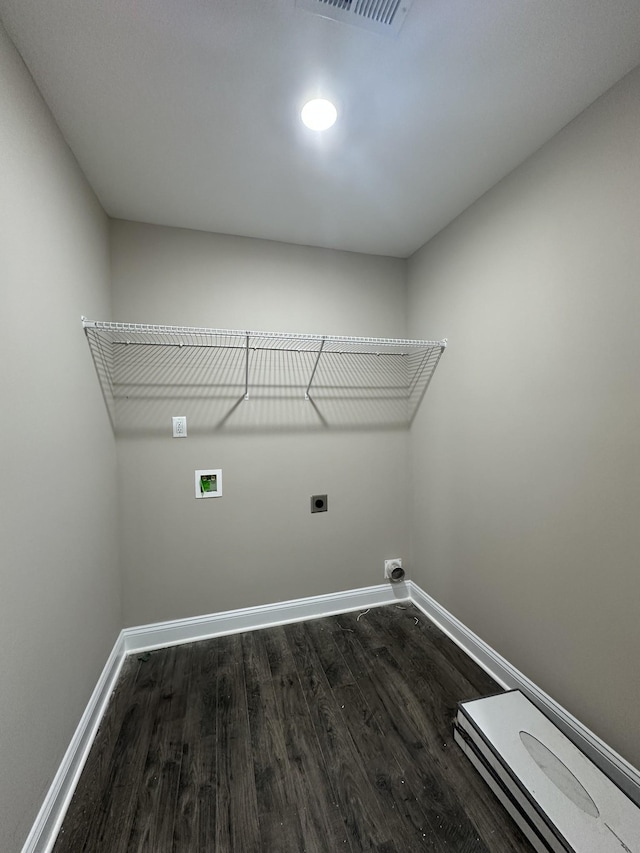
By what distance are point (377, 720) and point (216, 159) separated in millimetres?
2506

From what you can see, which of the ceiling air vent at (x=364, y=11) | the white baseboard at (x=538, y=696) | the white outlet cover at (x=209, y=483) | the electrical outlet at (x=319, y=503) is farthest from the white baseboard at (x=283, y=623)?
the ceiling air vent at (x=364, y=11)

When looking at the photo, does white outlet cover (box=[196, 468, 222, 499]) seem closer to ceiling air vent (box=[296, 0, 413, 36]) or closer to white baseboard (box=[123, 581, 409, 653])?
white baseboard (box=[123, 581, 409, 653])

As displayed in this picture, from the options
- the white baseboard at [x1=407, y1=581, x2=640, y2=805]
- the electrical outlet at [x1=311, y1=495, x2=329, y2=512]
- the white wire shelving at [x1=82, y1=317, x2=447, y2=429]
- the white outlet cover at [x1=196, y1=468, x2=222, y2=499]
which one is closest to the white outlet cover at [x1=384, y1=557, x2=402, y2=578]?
the white baseboard at [x1=407, y1=581, x2=640, y2=805]

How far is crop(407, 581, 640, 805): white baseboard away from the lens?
1.13 meters

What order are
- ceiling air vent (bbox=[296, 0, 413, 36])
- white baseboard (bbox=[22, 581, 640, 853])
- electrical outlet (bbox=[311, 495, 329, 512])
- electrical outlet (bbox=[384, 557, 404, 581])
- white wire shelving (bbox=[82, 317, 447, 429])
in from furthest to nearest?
electrical outlet (bbox=[384, 557, 404, 581]), electrical outlet (bbox=[311, 495, 329, 512]), white wire shelving (bbox=[82, 317, 447, 429]), white baseboard (bbox=[22, 581, 640, 853]), ceiling air vent (bbox=[296, 0, 413, 36])

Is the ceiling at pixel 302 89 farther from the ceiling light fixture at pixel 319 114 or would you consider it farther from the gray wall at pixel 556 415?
the gray wall at pixel 556 415

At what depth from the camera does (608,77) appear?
1.11 meters

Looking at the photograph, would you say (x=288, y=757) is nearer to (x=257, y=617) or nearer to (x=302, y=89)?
(x=257, y=617)

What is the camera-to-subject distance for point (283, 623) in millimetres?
2150

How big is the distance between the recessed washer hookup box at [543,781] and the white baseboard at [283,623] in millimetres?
71

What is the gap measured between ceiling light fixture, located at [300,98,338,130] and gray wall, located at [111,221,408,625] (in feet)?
2.93

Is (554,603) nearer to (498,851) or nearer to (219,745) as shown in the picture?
(498,851)

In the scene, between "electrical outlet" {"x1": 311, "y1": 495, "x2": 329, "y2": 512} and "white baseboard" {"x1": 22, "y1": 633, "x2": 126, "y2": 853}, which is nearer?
"white baseboard" {"x1": 22, "y1": 633, "x2": 126, "y2": 853}

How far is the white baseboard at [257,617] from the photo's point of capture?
193 centimetres
